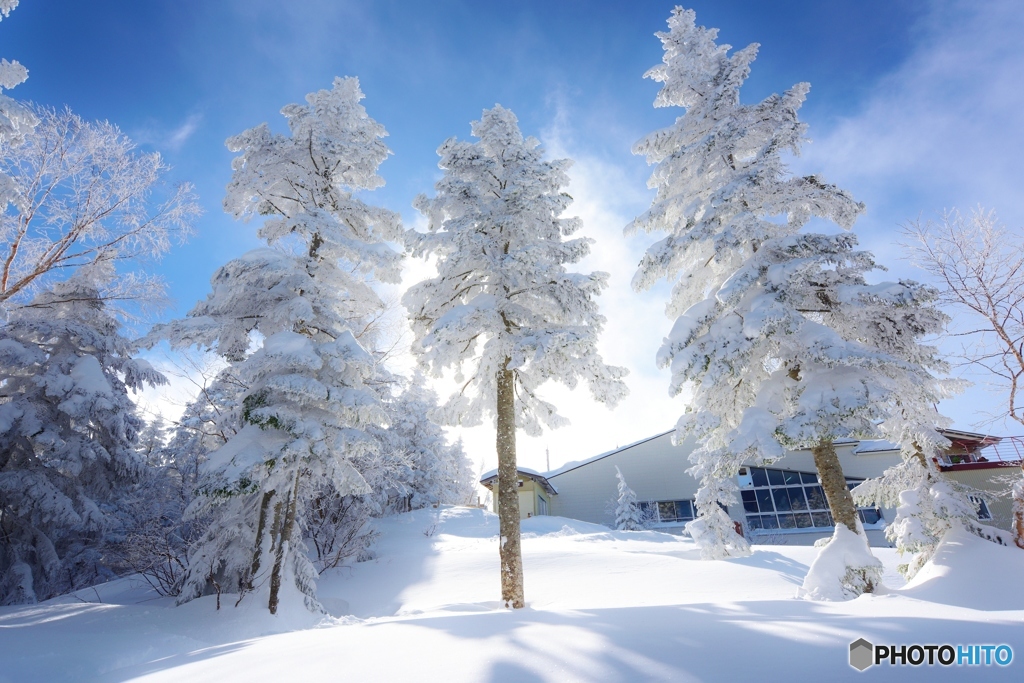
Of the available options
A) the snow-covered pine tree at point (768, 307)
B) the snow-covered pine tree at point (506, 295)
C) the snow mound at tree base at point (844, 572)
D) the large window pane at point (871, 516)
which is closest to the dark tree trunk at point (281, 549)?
the snow-covered pine tree at point (506, 295)

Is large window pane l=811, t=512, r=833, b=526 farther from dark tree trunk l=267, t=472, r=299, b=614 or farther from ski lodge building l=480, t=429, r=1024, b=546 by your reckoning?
dark tree trunk l=267, t=472, r=299, b=614

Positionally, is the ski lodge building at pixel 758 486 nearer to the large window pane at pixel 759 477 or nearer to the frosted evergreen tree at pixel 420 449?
the large window pane at pixel 759 477

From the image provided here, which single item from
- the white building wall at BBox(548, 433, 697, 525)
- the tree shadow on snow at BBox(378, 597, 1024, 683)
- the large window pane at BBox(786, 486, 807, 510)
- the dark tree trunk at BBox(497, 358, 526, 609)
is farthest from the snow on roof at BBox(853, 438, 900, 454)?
the tree shadow on snow at BBox(378, 597, 1024, 683)

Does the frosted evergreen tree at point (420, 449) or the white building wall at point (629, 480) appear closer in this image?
the white building wall at point (629, 480)

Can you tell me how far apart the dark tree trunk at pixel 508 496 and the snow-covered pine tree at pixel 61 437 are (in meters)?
12.2

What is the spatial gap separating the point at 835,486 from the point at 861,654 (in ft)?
18.7

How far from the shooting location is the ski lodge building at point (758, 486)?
21203mm

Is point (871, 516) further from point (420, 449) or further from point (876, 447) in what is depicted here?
point (420, 449)

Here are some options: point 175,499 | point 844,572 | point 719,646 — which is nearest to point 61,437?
point 175,499

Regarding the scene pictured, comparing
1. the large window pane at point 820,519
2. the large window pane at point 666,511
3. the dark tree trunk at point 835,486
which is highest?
the dark tree trunk at point 835,486

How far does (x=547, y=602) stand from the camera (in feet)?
34.7

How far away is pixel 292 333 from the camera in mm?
9242

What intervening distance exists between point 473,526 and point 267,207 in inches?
690

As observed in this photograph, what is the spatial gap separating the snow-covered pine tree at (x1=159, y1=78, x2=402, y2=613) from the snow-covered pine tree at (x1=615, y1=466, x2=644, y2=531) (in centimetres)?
1925
